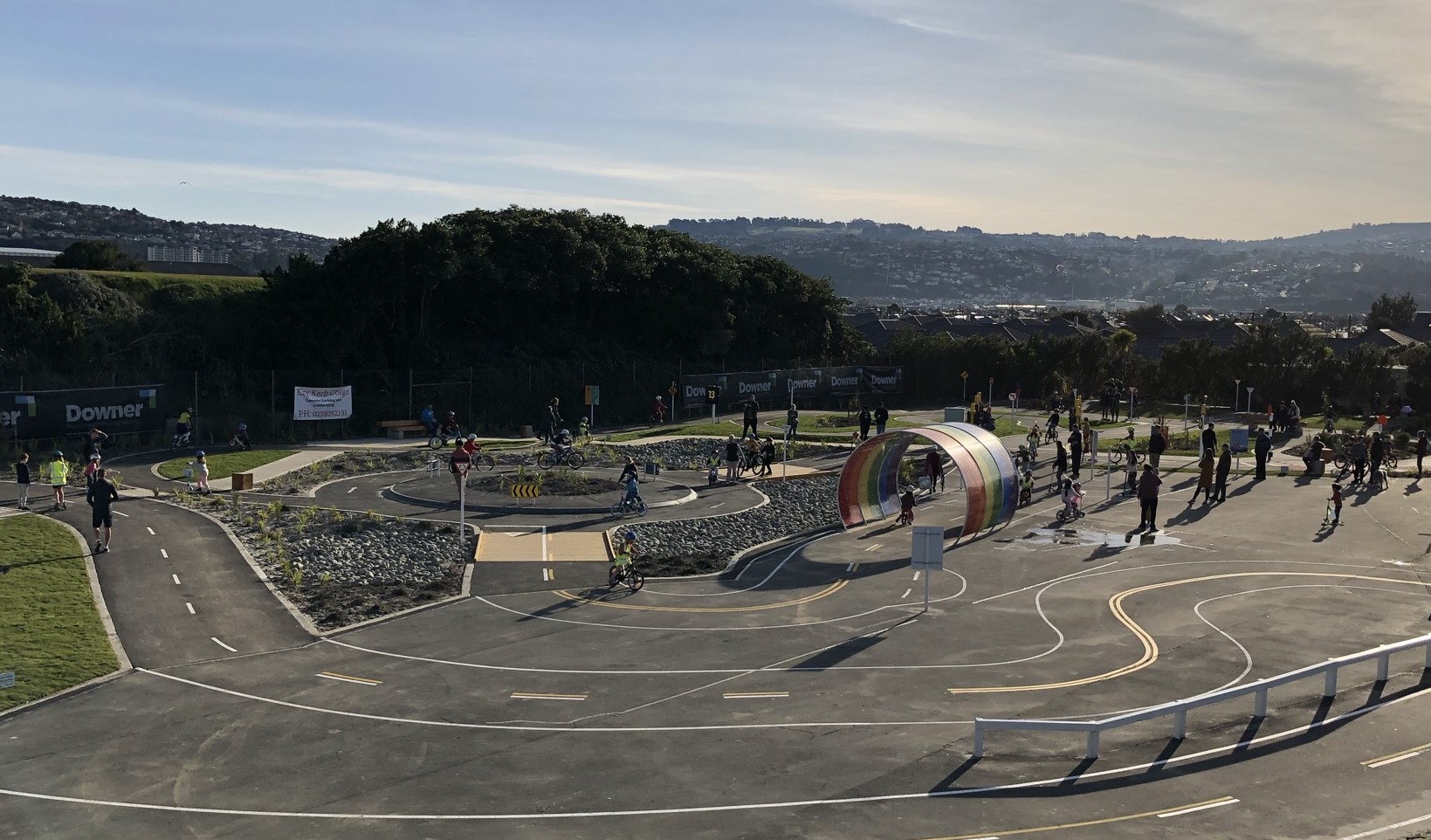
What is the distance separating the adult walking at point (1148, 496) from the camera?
31875 millimetres

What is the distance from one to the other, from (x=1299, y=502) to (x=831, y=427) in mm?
23228

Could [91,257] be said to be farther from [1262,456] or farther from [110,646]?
[1262,456]

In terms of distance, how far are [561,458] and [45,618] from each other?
63.9 ft

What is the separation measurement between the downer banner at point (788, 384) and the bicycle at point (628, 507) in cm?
2391

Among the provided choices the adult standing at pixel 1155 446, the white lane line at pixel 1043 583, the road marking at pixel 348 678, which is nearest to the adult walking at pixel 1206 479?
the adult standing at pixel 1155 446

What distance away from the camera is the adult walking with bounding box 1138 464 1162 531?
3188 centimetres

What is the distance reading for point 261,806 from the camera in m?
15.1

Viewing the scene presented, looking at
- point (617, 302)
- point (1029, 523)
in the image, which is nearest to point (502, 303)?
point (617, 302)

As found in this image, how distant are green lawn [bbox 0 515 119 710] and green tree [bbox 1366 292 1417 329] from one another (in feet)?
380

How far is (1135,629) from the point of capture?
77.6 feet

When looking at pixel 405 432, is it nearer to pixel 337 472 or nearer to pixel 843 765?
pixel 337 472

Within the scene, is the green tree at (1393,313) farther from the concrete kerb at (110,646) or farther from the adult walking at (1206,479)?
the concrete kerb at (110,646)

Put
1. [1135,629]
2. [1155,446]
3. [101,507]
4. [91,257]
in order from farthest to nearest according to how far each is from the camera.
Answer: [91,257] → [1155,446] → [101,507] → [1135,629]

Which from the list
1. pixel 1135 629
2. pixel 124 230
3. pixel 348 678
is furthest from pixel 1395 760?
pixel 124 230
